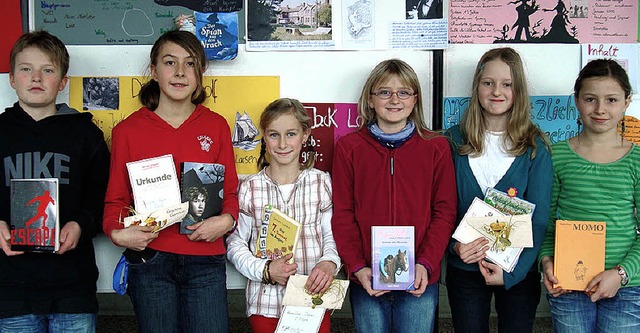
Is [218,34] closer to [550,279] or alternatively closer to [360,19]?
[360,19]

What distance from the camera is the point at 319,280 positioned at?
2.45 m

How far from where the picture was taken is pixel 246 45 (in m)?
2.92

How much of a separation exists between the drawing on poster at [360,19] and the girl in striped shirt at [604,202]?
3.59 feet

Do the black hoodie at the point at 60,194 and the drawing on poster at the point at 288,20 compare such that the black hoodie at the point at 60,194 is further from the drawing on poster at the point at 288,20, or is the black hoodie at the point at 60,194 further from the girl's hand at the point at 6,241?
the drawing on poster at the point at 288,20

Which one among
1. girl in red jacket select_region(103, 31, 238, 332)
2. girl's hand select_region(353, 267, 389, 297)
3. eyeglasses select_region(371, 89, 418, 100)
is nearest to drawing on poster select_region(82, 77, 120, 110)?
girl in red jacket select_region(103, 31, 238, 332)

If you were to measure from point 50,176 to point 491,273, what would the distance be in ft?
6.79

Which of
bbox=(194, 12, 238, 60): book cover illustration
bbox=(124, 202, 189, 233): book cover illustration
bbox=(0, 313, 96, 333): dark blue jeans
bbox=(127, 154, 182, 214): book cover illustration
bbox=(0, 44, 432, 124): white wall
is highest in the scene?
bbox=(194, 12, 238, 60): book cover illustration

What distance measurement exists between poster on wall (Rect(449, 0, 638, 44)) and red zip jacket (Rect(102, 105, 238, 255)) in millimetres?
1374

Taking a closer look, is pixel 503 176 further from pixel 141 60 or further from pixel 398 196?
pixel 141 60

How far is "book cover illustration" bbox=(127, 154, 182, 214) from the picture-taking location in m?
2.40

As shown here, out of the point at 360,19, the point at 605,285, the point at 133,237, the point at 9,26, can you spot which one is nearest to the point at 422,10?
the point at 360,19

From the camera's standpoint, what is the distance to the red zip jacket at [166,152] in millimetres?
2516

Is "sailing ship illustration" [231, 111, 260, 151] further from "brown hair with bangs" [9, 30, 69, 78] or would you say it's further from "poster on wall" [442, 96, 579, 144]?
Answer: "poster on wall" [442, 96, 579, 144]

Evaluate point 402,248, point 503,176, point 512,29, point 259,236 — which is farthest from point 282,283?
point 512,29
